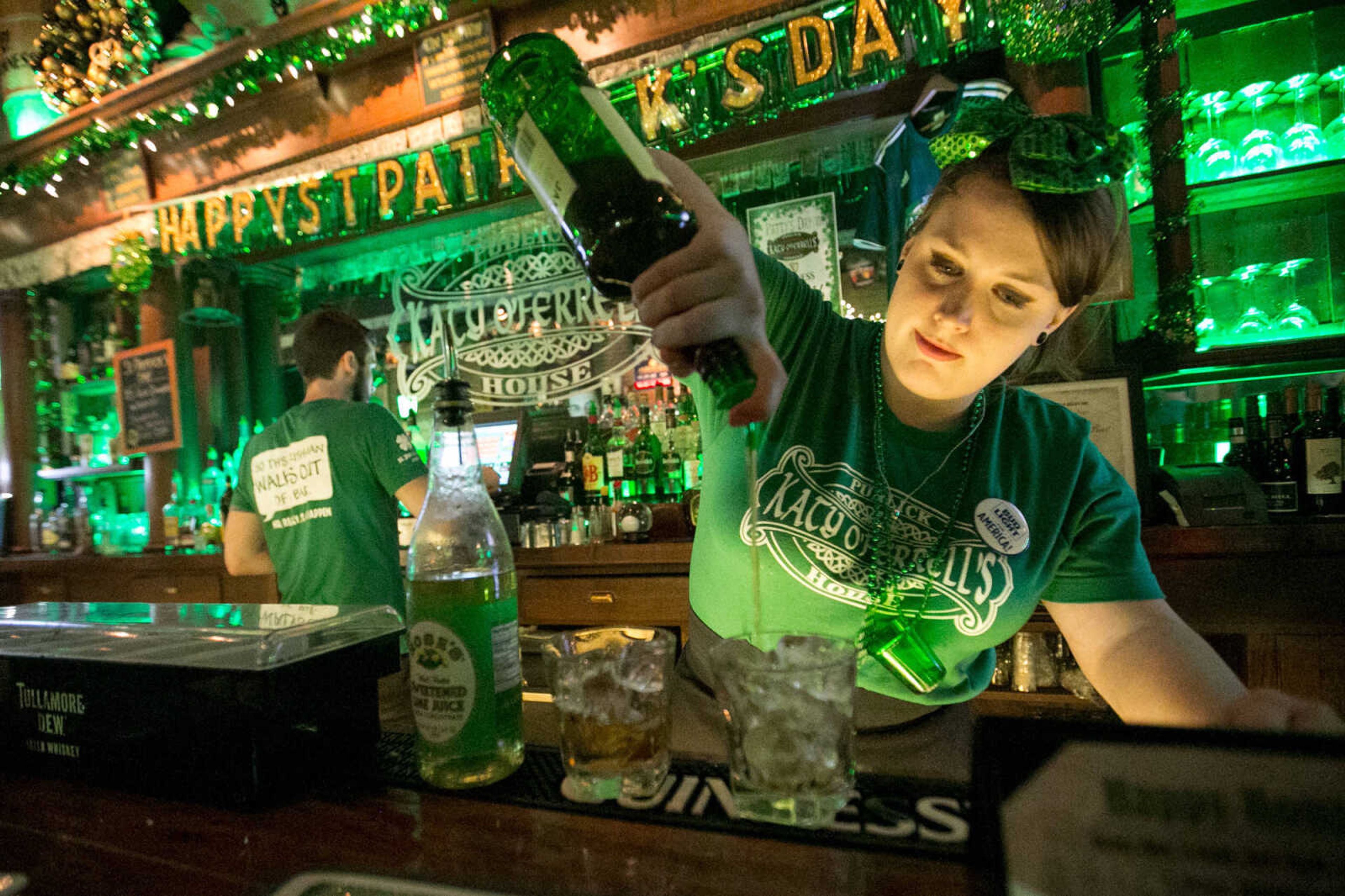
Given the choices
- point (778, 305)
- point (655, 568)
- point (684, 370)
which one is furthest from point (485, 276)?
point (684, 370)

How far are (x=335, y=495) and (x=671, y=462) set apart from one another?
4.51 feet

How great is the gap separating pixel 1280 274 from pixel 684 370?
2.35 metres

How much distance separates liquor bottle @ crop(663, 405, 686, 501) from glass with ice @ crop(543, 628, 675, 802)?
7.06 feet

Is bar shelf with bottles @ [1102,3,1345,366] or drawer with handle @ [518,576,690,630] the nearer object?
bar shelf with bottles @ [1102,3,1345,366]

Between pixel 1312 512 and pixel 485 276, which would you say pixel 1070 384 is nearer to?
pixel 1312 512

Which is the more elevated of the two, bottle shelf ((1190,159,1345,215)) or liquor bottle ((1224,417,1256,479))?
bottle shelf ((1190,159,1345,215))

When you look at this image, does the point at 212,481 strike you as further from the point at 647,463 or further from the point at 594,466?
the point at 647,463

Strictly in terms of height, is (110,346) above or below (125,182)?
below

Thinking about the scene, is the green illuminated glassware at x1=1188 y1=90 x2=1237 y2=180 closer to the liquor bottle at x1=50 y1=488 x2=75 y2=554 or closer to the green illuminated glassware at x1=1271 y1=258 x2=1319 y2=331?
the green illuminated glassware at x1=1271 y1=258 x2=1319 y2=331

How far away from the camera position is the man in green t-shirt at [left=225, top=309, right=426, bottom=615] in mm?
1744

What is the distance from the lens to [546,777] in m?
0.65

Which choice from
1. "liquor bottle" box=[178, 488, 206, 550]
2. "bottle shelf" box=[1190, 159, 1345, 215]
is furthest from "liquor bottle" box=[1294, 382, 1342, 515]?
"liquor bottle" box=[178, 488, 206, 550]

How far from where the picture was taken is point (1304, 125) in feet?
6.70

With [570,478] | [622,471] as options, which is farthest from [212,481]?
[622,471]
